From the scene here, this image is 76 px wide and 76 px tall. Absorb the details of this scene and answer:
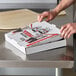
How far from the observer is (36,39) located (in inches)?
45.3

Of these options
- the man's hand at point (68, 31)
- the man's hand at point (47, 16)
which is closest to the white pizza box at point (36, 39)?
the man's hand at point (68, 31)

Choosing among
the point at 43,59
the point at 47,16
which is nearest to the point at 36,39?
the point at 43,59

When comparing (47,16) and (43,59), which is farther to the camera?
(47,16)

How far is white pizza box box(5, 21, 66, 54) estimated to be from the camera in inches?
44.0

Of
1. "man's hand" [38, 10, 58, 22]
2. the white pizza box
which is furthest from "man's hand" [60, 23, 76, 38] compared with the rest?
"man's hand" [38, 10, 58, 22]

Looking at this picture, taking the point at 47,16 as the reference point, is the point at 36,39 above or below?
below

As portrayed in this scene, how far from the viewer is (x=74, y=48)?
1182 millimetres

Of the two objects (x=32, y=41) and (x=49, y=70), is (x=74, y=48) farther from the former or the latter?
(x=49, y=70)

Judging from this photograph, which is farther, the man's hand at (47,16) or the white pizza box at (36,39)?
the man's hand at (47,16)

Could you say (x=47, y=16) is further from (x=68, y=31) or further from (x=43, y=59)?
(x=43, y=59)

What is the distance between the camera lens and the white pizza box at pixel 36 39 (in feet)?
3.66

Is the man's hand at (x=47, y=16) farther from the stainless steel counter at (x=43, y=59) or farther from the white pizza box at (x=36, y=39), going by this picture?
the stainless steel counter at (x=43, y=59)

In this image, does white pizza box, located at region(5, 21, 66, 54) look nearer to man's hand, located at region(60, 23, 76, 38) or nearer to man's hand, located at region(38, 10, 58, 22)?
man's hand, located at region(60, 23, 76, 38)

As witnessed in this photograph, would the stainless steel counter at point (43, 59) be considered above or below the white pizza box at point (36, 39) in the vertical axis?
below
